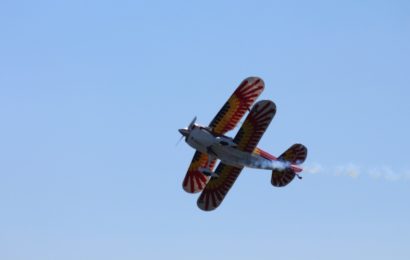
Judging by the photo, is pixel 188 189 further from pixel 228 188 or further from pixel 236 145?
pixel 236 145

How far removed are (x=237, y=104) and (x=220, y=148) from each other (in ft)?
14.2

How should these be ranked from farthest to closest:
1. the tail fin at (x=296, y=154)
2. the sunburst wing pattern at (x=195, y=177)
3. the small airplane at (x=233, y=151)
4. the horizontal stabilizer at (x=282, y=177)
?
the sunburst wing pattern at (x=195, y=177) < the tail fin at (x=296, y=154) < the horizontal stabilizer at (x=282, y=177) < the small airplane at (x=233, y=151)

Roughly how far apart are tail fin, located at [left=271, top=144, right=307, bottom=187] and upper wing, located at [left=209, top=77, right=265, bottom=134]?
174 inches

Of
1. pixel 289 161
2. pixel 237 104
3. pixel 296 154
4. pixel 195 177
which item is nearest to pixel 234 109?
pixel 237 104

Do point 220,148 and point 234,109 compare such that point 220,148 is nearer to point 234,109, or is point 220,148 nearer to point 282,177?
point 234,109

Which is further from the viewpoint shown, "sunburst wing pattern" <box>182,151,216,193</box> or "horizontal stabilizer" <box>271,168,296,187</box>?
"sunburst wing pattern" <box>182,151,216,193</box>

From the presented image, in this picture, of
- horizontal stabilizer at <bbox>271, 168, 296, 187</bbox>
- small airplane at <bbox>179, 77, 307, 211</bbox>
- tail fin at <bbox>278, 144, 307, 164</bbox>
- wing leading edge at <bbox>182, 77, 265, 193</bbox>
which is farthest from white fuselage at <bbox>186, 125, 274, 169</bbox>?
tail fin at <bbox>278, 144, 307, 164</bbox>

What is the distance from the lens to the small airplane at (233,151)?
62.1 m

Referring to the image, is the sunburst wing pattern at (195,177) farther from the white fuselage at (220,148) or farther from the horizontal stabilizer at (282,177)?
the horizontal stabilizer at (282,177)

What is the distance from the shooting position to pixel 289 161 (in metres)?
66.2

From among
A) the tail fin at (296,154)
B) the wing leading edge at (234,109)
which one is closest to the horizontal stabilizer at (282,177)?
the tail fin at (296,154)

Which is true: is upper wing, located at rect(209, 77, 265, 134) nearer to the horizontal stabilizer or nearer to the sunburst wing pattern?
the sunburst wing pattern

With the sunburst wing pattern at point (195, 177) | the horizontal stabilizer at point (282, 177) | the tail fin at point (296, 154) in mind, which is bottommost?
the sunburst wing pattern at point (195, 177)

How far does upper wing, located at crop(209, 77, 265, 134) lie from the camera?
64.4 m
